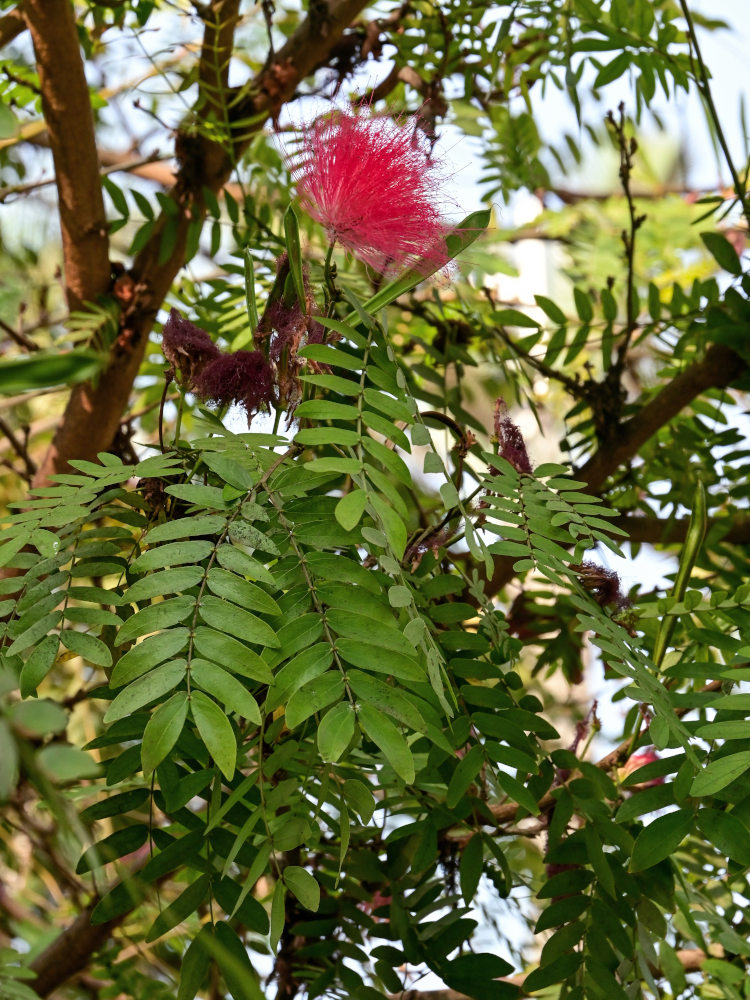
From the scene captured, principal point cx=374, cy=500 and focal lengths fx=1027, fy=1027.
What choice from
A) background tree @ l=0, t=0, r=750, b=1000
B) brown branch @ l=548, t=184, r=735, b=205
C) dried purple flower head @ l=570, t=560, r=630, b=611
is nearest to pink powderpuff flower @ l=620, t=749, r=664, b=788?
background tree @ l=0, t=0, r=750, b=1000

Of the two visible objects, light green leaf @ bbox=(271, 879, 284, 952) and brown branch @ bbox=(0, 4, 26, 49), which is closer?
light green leaf @ bbox=(271, 879, 284, 952)

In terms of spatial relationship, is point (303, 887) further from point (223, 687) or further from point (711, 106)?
point (711, 106)

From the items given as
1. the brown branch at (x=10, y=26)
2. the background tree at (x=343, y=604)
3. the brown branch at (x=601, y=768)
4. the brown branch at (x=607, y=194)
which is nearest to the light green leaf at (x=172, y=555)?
the background tree at (x=343, y=604)

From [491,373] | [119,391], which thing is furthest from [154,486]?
[491,373]

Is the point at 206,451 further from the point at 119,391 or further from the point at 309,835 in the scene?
the point at 119,391

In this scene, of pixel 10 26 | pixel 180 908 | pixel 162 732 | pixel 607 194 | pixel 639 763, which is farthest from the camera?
pixel 607 194

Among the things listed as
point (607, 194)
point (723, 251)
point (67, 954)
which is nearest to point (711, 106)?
point (723, 251)

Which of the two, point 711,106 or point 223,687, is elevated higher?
point 711,106

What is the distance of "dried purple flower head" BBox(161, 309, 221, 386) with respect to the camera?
0.59 m

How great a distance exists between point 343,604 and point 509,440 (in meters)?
0.22

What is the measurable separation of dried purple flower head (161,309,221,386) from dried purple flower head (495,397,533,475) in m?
0.19

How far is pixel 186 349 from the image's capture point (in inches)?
23.4

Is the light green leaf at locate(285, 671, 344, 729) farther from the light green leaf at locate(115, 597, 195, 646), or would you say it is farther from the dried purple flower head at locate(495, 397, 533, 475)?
the dried purple flower head at locate(495, 397, 533, 475)

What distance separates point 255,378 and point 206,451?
0.05 m
